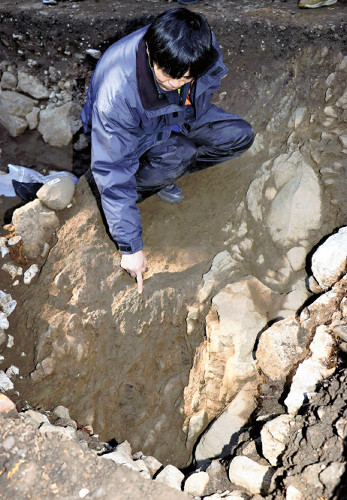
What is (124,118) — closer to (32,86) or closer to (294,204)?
(294,204)

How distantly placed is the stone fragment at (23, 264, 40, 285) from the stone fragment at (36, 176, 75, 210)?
17.7 inches

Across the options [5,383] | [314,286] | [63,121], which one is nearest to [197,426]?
[314,286]

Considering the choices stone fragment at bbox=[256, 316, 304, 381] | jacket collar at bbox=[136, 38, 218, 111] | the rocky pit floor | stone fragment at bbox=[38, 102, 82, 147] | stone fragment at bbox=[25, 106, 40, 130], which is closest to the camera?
the rocky pit floor

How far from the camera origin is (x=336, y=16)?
3254 mm

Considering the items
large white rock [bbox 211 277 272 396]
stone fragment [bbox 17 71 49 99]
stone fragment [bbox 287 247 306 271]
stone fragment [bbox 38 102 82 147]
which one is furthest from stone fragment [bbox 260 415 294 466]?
stone fragment [bbox 17 71 49 99]

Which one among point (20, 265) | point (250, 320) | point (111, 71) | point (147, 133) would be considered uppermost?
point (111, 71)

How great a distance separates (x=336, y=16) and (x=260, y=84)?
744 millimetres

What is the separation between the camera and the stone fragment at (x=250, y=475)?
1923 mm

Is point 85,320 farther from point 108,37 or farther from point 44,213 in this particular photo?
point 108,37

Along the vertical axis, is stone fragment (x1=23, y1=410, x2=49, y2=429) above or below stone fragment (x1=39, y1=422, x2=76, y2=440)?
below

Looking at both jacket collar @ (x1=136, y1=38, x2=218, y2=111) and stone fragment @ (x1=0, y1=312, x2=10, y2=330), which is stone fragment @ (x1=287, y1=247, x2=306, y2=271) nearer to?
jacket collar @ (x1=136, y1=38, x2=218, y2=111)

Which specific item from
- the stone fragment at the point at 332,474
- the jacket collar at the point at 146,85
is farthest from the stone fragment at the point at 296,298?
the jacket collar at the point at 146,85

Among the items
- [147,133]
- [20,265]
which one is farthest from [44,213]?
[147,133]

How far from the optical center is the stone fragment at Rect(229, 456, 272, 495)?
6.31 ft
